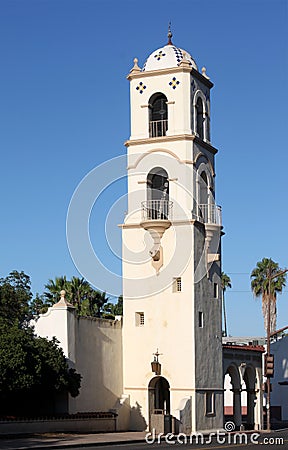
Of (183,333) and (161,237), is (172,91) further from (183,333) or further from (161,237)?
(183,333)

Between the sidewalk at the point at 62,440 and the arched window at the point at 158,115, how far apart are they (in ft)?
47.7

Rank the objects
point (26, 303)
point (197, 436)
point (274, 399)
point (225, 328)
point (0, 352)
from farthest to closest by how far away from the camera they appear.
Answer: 1. point (225, 328)
2. point (274, 399)
3. point (26, 303)
4. point (197, 436)
5. point (0, 352)

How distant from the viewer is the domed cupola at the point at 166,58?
4431 cm

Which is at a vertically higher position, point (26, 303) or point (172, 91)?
point (172, 91)

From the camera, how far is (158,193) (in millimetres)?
44688

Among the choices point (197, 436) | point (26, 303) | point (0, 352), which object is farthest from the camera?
point (26, 303)

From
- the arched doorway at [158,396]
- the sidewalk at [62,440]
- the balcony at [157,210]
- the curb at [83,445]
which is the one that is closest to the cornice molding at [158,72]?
the balcony at [157,210]

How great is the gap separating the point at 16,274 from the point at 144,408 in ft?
30.4

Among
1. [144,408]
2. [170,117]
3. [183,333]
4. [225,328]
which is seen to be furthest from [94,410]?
[225,328]

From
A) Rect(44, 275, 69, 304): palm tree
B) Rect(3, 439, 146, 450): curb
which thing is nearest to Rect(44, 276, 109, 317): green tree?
Rect(44, 275, 69, 304): palm tree

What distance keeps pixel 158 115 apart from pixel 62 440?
17978mm

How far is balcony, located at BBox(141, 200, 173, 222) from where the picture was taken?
43.6 metres

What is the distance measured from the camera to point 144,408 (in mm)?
42906

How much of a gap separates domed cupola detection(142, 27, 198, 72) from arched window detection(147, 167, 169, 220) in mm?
4979
